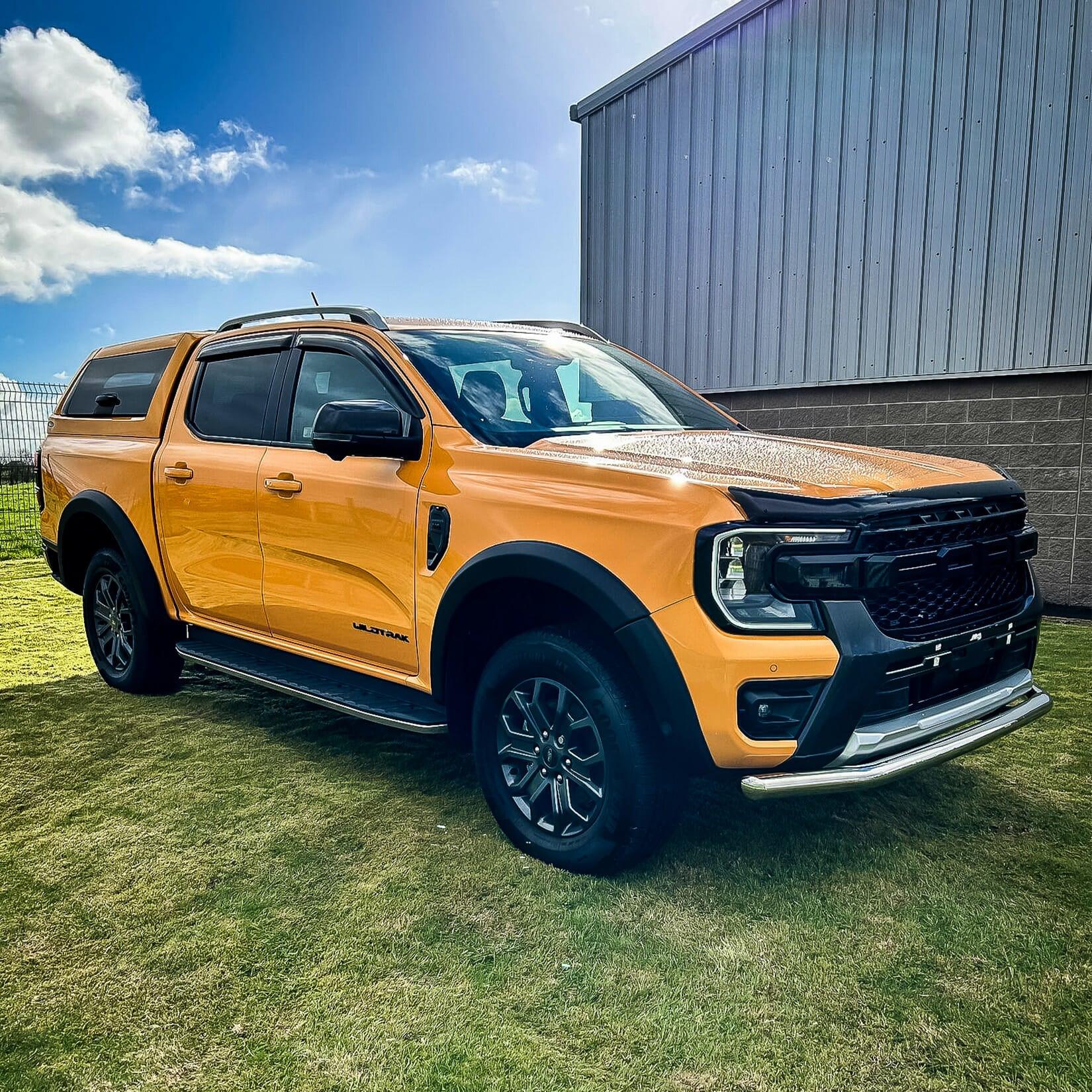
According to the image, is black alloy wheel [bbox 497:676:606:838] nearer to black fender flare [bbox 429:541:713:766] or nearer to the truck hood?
black fender flare [bbox 429:541:713:766]

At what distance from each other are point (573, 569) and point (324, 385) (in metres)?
1.78

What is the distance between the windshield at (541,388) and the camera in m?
3.52

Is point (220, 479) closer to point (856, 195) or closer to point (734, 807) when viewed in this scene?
point (734, 807)

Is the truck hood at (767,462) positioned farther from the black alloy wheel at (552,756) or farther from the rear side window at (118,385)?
the rear side window at (118,385)

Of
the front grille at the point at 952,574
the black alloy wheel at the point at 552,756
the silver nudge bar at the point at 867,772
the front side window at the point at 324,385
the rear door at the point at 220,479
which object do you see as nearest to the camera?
the silver nudge bar at the point at 867,772

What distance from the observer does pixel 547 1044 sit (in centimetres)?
219

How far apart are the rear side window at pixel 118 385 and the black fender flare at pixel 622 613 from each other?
292 cm

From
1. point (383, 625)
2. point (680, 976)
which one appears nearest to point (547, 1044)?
point (680, 976)

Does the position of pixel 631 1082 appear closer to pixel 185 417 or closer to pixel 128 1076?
pixel 128 1076

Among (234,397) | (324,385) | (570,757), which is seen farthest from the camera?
(234,397)

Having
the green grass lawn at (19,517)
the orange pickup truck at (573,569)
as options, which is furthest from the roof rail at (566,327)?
the green grass lawn at (19,517)

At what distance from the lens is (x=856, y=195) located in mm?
8125

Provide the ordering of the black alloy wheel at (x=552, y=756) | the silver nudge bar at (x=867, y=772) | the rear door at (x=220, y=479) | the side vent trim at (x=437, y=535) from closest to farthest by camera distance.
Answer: the silver nudge bar at (x=867, y=772) < the black alloy wheel at (x=552, y=756) < the side vent trim at (x=437, y=535) < the rear door at (x=220, y=479)

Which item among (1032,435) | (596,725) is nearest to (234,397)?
(596,725)
